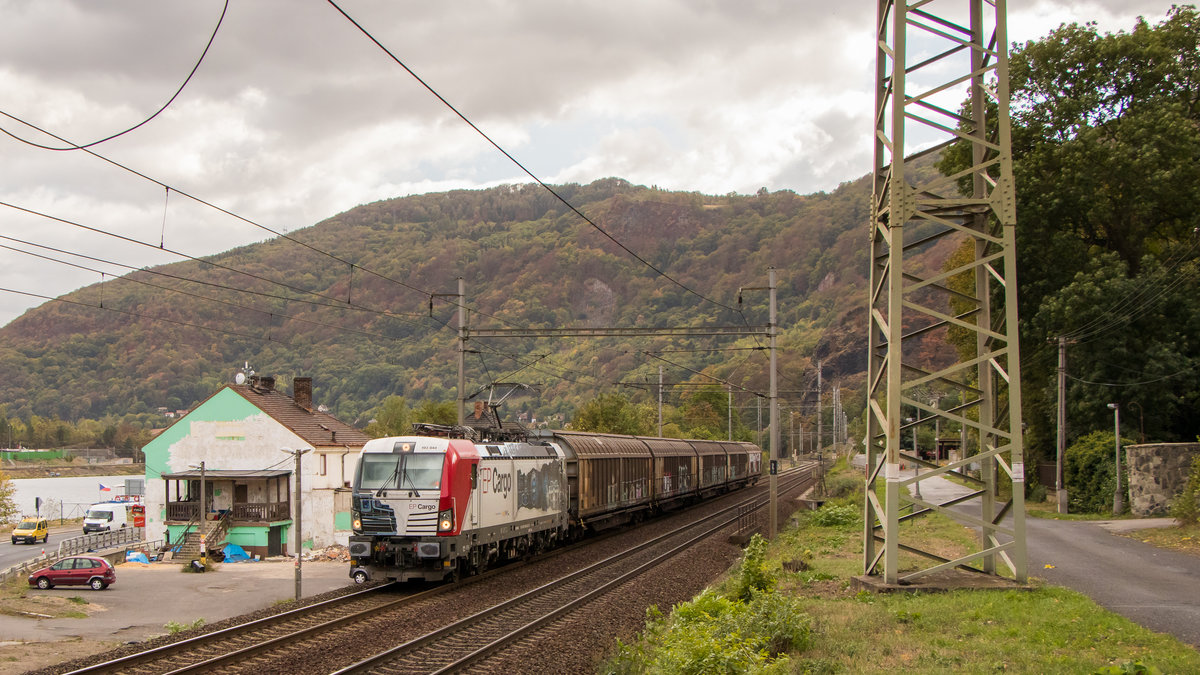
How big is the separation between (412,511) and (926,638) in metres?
10.4

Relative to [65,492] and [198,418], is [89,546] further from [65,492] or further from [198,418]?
[65,492]

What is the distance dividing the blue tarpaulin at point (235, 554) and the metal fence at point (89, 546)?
16.4 feet

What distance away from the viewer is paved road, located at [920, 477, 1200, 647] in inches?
447

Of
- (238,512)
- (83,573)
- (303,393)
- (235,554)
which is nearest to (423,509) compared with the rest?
(83,573)

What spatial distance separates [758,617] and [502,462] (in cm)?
1024

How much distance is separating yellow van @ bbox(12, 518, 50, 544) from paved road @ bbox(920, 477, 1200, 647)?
211ft

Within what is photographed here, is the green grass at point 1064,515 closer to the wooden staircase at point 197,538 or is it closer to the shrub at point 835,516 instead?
the shrub at point 835,516

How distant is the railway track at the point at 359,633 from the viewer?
11.4 m

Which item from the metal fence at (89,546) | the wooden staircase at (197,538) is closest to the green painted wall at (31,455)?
the metal fence at (89,546)

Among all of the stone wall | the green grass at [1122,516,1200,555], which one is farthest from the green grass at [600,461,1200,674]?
the stone wall

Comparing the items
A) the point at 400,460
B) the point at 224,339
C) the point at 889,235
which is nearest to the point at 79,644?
the point at 400,460

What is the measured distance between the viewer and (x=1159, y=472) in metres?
28.2

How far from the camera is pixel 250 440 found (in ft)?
136

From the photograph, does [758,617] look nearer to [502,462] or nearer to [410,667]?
[410,667]
